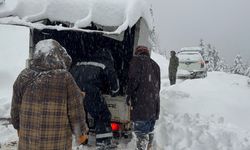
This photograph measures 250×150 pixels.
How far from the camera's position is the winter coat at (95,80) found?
21.3 ft

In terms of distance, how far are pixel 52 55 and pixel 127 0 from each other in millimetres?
3542

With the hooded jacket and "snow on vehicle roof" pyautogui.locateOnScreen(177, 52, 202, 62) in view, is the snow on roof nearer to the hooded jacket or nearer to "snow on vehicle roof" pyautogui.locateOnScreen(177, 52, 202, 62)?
the hooded jacket

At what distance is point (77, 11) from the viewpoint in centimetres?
725

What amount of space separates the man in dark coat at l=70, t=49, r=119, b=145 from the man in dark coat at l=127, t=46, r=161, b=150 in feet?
1.08

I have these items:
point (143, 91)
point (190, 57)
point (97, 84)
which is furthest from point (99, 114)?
point (190, 57)

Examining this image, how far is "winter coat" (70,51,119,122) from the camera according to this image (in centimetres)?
649

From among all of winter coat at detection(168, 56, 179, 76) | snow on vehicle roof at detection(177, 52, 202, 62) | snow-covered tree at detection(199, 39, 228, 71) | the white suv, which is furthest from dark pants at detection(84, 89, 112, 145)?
snow-covered tree at detection(199, 39, 228, 71)

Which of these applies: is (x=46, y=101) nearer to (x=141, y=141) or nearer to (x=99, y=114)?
(x=99, y=114)

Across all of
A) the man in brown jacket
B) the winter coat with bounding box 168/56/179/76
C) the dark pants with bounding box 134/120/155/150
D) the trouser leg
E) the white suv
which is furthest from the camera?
the white suv

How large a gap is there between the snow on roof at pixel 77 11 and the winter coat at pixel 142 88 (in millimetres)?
854

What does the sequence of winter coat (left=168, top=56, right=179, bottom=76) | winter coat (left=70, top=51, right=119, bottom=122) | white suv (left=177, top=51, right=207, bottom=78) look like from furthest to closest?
white suv (left=177, top=51, right=207, bottom=78) → winter coat (left=168, top=56, right=179, bottom=76) → winter coat (left=70, top=51, right=119, bottom=122)

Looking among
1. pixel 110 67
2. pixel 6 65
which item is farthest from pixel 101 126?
pixel 6 65

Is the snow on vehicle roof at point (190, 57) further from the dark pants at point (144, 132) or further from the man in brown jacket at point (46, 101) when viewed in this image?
the man in brown jacket at point (46, 101)

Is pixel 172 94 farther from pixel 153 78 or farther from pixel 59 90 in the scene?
pixel 59 90
